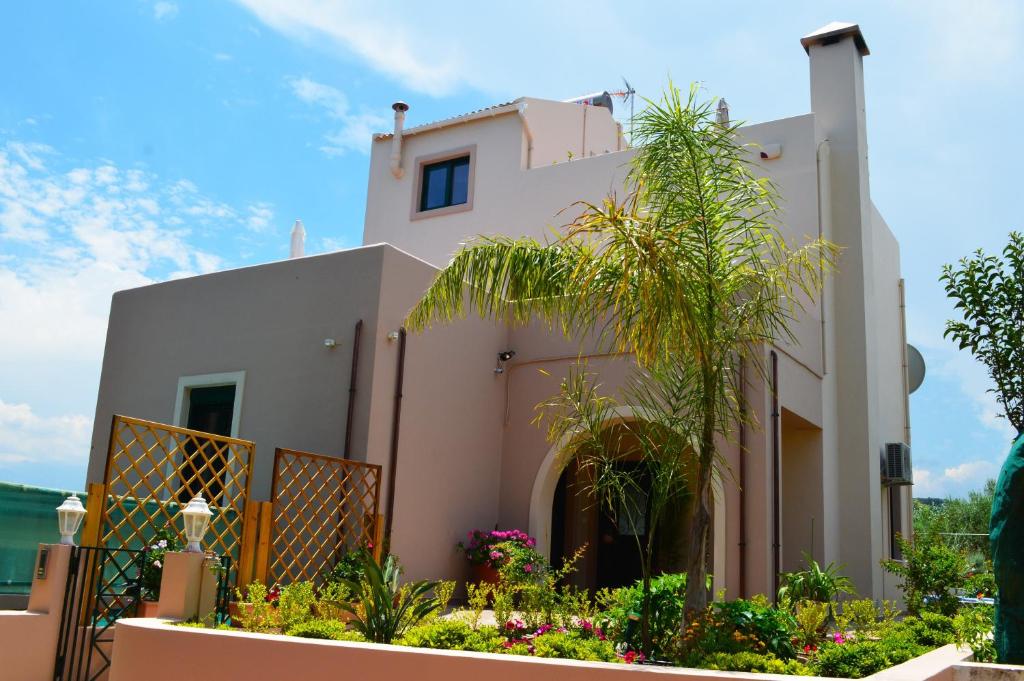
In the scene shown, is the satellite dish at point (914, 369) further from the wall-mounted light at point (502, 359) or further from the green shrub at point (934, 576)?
the wall-mounted light at point (502, 359)

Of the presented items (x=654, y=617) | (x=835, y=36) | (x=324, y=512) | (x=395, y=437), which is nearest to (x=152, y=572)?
(x=324, y=512)

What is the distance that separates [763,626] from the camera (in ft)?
20.9

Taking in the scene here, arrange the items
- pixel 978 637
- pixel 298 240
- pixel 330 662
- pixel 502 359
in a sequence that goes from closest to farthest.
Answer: pixel 978 637
pixel 330 662
pixel 502 359
pixel 298 240

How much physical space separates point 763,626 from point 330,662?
285cm

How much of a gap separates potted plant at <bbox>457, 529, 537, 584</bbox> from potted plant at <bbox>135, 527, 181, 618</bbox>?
3.92 metres

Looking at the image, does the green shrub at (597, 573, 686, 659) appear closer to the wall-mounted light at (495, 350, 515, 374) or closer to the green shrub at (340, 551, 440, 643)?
the green shrub at (340, 551, 440, 643)

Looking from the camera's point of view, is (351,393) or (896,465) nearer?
(351,393)

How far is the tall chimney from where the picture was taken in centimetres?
1336

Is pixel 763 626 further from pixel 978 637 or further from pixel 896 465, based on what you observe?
pixel 896 465

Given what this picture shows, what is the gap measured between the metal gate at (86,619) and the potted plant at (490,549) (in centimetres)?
440

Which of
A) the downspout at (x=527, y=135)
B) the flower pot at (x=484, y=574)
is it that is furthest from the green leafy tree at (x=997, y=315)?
the downspout at (x=527, y=135)

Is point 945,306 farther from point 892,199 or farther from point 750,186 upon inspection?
point 892,199

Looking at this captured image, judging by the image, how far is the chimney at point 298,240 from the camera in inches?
601

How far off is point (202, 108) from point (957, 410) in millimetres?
32543
